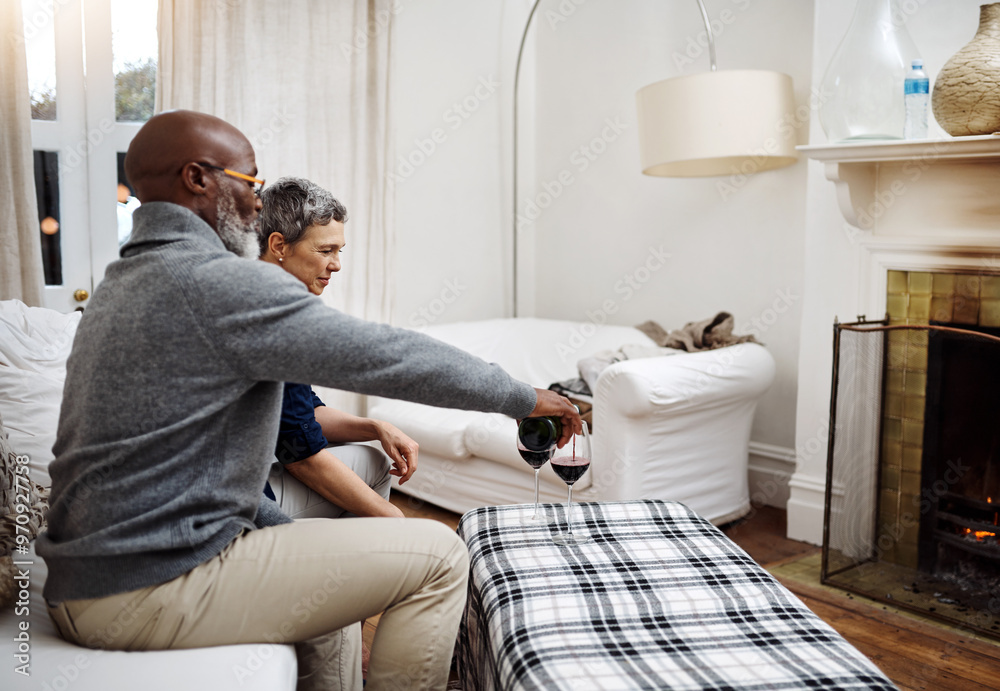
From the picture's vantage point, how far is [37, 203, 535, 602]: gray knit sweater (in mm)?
1062

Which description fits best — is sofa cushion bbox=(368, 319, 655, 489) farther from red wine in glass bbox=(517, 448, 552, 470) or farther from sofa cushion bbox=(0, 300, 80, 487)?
sofa cushion bbox=(0, 300, 80, 487)

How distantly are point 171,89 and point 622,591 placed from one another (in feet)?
8.44

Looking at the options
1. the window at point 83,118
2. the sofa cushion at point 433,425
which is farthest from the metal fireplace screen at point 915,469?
the window at point 83,118

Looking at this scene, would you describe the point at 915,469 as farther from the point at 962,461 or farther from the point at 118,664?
the point at 118,664

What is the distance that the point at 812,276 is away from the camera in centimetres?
277

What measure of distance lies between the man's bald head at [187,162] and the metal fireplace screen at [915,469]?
73.4 inches

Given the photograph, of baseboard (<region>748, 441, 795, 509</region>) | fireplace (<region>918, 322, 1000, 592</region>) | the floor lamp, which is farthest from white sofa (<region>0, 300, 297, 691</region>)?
baseboard (<region>748, 441, 795, 509</region>)

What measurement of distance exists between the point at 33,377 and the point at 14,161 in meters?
1.30

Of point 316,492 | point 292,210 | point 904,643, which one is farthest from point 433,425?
point 904,643

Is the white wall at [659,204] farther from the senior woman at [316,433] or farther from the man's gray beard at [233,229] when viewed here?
the man's gray beard at [233,229]

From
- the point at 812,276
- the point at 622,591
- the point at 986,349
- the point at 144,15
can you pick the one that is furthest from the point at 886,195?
the point at 144,15

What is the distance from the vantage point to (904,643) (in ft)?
6.81

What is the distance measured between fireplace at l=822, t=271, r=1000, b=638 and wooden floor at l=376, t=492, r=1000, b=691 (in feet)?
0.27

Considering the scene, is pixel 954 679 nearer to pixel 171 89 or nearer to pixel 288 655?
pixel 288 655
